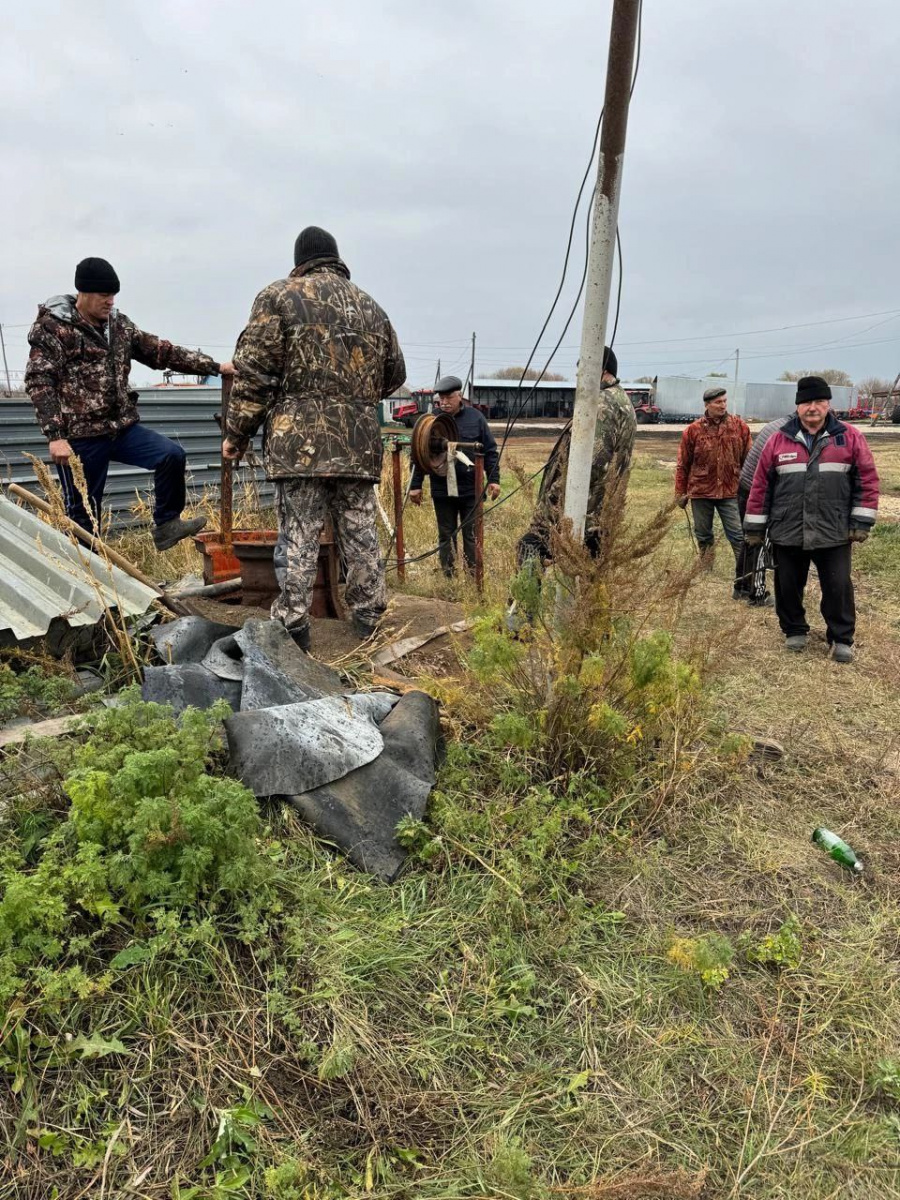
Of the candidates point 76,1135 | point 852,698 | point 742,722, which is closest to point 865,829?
point 742,722

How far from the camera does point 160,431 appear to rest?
31.2 ft

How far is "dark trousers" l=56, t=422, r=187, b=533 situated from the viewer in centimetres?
476

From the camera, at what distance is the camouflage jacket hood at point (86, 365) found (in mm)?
4469

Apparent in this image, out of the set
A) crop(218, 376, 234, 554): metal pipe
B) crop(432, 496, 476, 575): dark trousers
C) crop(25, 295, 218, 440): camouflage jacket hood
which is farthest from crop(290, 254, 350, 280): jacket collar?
crop(432, 496, 476, 575): dark trousers

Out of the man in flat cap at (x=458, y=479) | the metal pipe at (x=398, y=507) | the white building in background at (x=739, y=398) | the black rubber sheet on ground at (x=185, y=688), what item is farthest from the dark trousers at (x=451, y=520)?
the white building in background at (x=739, y=398)

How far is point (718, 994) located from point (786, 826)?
1075 millimetres

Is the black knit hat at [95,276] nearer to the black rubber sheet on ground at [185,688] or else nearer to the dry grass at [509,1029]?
the black rubber sheet on ground at [185,688]

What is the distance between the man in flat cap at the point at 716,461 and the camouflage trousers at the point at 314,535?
3.92 meters

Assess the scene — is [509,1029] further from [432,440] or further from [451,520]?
[451,520]

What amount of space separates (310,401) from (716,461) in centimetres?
454

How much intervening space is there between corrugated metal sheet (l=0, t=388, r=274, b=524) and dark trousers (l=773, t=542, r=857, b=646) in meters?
5.94

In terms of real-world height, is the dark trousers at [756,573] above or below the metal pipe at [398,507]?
below

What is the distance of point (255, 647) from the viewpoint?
133 inches

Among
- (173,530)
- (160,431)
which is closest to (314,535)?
(173,530)
